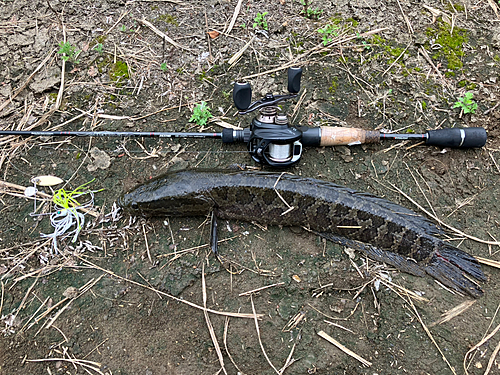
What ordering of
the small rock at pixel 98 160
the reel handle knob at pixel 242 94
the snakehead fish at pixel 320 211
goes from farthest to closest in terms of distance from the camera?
the small rock at pixel 98 160 < the snakehead fish at pixel 320 211 < the reel handle knob at pixel 242 94

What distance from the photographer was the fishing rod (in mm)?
3666

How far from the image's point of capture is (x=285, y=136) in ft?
11.8

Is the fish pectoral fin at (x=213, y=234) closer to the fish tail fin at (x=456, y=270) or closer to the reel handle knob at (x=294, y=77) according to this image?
the reel handle knob at (x=294, y=77)

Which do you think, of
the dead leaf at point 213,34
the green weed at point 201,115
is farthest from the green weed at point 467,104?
the dead leaf at point 213,34

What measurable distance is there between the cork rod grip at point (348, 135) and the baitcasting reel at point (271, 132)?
39 centimetres

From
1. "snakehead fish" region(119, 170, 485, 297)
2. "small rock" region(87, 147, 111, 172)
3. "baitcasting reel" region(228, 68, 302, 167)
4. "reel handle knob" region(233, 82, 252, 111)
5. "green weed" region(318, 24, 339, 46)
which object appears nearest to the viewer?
"reel handle knob" region(233, 82, 252, 111)

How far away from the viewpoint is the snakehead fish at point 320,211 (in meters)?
3.70

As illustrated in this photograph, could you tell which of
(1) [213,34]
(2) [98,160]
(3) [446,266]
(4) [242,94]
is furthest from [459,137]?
(2) [98,160]

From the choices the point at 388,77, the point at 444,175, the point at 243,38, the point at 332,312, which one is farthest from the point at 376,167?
the point at 243,38

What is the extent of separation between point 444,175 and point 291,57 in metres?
2.65

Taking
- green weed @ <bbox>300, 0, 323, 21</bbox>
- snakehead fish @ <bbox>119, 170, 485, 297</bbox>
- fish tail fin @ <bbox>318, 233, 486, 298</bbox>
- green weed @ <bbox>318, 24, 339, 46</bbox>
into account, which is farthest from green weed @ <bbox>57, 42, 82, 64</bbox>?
fish tail fin @ <bbox>318, 233, 486, 298</bbox>

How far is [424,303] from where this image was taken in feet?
11.5

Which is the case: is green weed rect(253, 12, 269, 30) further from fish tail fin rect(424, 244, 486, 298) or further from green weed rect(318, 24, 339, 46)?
fish tail fin rect(424, 244, 486, 298)

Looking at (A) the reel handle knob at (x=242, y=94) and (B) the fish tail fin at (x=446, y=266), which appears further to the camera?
(B) the fish tail fin at (x=446, y=266)
